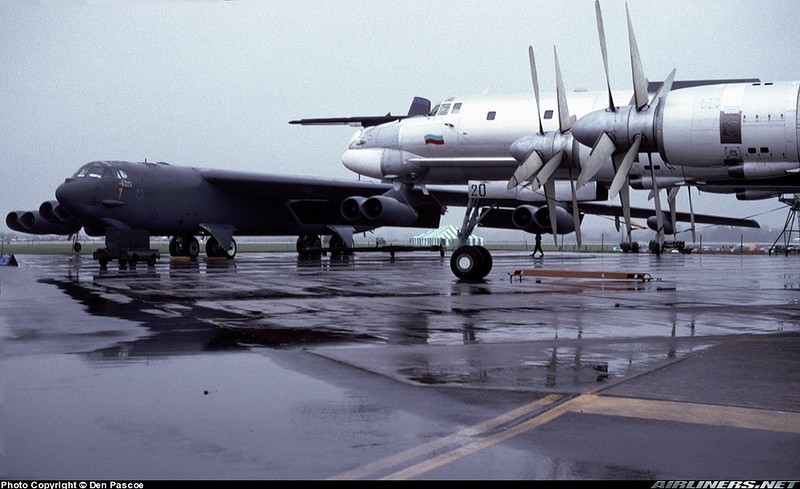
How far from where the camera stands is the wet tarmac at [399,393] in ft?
14.1

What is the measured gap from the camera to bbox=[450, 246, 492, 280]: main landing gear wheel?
67.2 feet

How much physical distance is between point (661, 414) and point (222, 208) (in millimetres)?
33450

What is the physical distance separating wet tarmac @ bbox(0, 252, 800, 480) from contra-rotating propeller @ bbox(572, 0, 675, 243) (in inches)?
147

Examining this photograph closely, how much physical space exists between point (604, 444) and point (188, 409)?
270cm

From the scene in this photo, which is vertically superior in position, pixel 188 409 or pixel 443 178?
pixel 443 178

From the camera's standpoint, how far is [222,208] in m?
37.4

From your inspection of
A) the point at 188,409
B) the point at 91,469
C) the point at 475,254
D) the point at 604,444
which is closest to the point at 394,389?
the point at 188,409

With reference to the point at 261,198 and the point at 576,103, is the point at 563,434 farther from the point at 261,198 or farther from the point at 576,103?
the point at 261,198

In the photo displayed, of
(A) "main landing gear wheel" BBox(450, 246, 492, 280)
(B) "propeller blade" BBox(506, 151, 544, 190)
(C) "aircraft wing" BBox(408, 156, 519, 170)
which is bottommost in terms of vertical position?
(A) "main landing gear wheel" BBox(450, 246, 492, 280)

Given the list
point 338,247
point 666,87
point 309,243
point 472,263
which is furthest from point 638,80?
point 309,243

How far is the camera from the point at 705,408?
5621 mm

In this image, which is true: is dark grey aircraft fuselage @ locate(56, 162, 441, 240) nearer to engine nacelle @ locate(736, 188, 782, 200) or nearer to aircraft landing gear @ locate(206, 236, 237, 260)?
aircraft landing gear @ locate(206, 236, 237, 260)

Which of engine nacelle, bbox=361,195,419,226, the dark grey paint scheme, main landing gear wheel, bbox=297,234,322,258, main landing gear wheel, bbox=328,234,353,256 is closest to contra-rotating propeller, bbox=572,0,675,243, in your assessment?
the dark grey paint scheme

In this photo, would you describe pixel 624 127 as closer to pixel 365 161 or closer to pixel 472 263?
pixel 472 263
